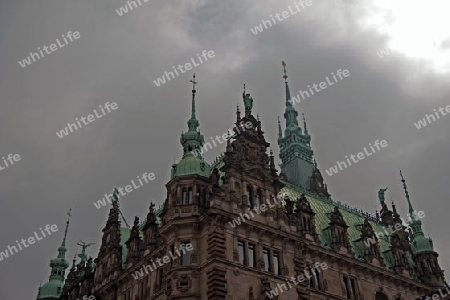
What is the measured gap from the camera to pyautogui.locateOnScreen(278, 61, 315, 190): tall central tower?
348 ft

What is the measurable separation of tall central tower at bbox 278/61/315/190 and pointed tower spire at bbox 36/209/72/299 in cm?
4408

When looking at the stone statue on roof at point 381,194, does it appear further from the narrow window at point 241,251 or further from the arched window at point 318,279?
the narrow window at point 241,251

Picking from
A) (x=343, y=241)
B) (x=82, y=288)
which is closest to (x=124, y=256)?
(x=82, y=288)

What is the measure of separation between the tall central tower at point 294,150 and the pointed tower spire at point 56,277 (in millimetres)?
44084

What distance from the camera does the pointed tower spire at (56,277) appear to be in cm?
8056

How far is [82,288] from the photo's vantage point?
6569cm

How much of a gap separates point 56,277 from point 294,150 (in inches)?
2087

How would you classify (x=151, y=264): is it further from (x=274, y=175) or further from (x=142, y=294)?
(x=274, y=175)

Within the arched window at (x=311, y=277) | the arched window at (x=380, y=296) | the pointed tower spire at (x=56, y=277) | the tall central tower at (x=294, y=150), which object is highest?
the tall central tower at (x=294, y=150)

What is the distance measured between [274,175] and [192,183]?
863 centimetres

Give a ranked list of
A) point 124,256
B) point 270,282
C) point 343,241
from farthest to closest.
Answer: point 124,256, point 343,241, point 270,282

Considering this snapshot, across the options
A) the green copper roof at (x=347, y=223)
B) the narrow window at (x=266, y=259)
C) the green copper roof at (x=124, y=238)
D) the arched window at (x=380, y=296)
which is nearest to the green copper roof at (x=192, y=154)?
the narrow window at (x=266, y=259)

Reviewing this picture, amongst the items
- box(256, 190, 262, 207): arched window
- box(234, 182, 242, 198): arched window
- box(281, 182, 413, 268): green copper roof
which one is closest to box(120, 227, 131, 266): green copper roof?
box(234, 182, 242, 198): arched window

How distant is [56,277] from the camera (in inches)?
3317
